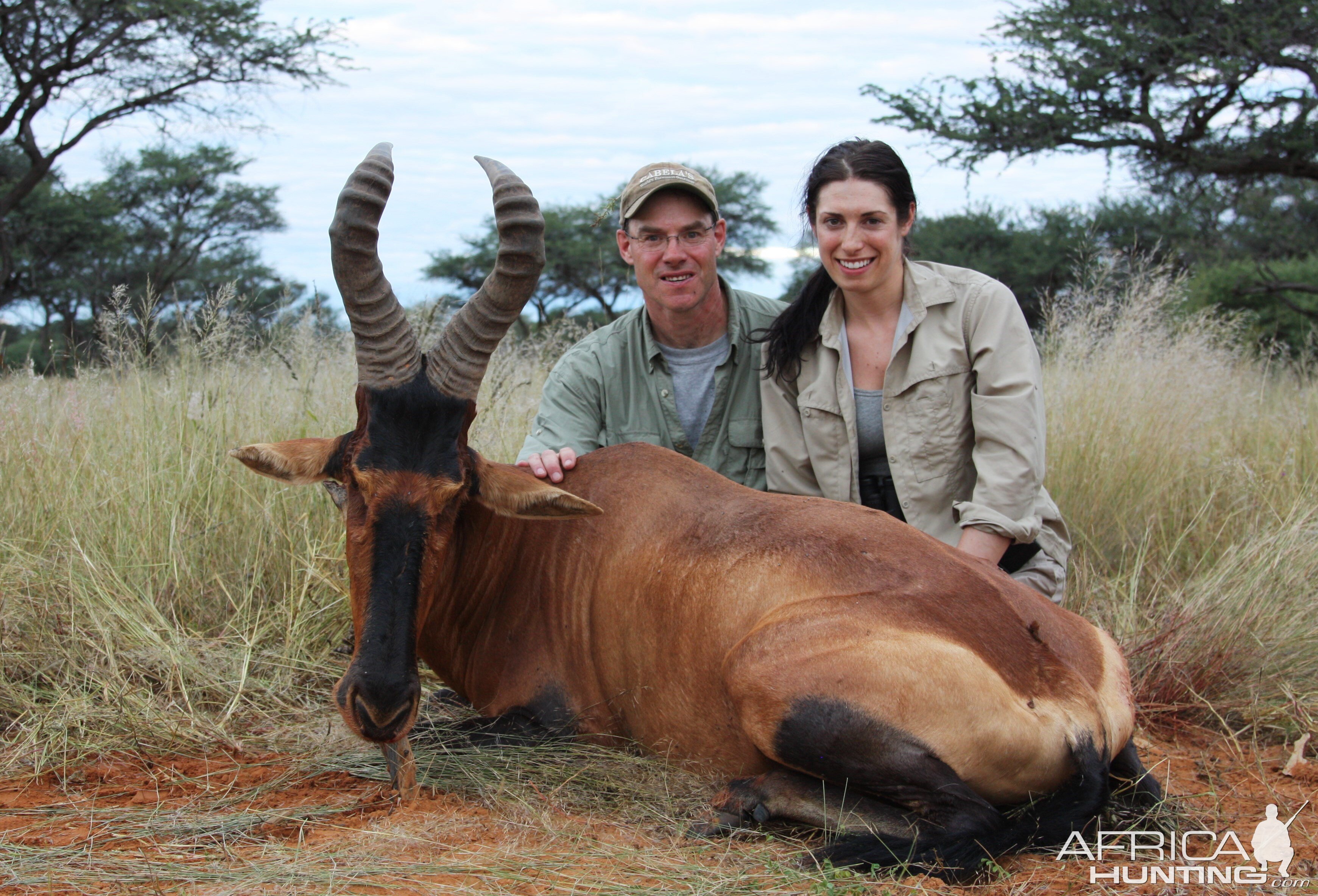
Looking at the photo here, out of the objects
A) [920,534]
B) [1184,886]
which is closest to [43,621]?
[920,534]

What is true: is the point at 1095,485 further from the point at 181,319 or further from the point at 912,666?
the point at 181,319

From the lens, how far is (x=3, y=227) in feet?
66.6

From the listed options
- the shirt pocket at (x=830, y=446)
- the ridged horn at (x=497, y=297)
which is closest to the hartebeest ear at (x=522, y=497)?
the ridged horn at (x=497, y=297)

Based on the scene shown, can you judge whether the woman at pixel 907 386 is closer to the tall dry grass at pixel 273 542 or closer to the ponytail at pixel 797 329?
the ponytail at pixel 797 329

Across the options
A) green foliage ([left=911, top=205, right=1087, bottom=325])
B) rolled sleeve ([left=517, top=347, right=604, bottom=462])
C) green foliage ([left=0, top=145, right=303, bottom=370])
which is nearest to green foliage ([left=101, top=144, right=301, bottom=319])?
green foliage ([left=0, top=145, right=303, bottom=370])

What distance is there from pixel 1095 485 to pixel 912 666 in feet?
15.0

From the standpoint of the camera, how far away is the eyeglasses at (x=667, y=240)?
19.4 ft

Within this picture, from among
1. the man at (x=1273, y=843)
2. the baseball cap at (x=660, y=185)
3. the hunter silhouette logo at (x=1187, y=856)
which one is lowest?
the man at (x=1273, y=843)

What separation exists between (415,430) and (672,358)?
2351 mm

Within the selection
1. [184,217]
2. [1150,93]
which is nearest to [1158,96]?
[1150,93]

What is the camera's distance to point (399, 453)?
13.5 ft

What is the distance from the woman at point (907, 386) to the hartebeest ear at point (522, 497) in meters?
1.66

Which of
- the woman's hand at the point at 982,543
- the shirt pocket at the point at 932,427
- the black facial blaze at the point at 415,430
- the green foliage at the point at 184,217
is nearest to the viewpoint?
the black facial blaze at the point at 415,430

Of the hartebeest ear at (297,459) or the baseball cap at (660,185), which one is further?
the baseball cap at (660,185)
